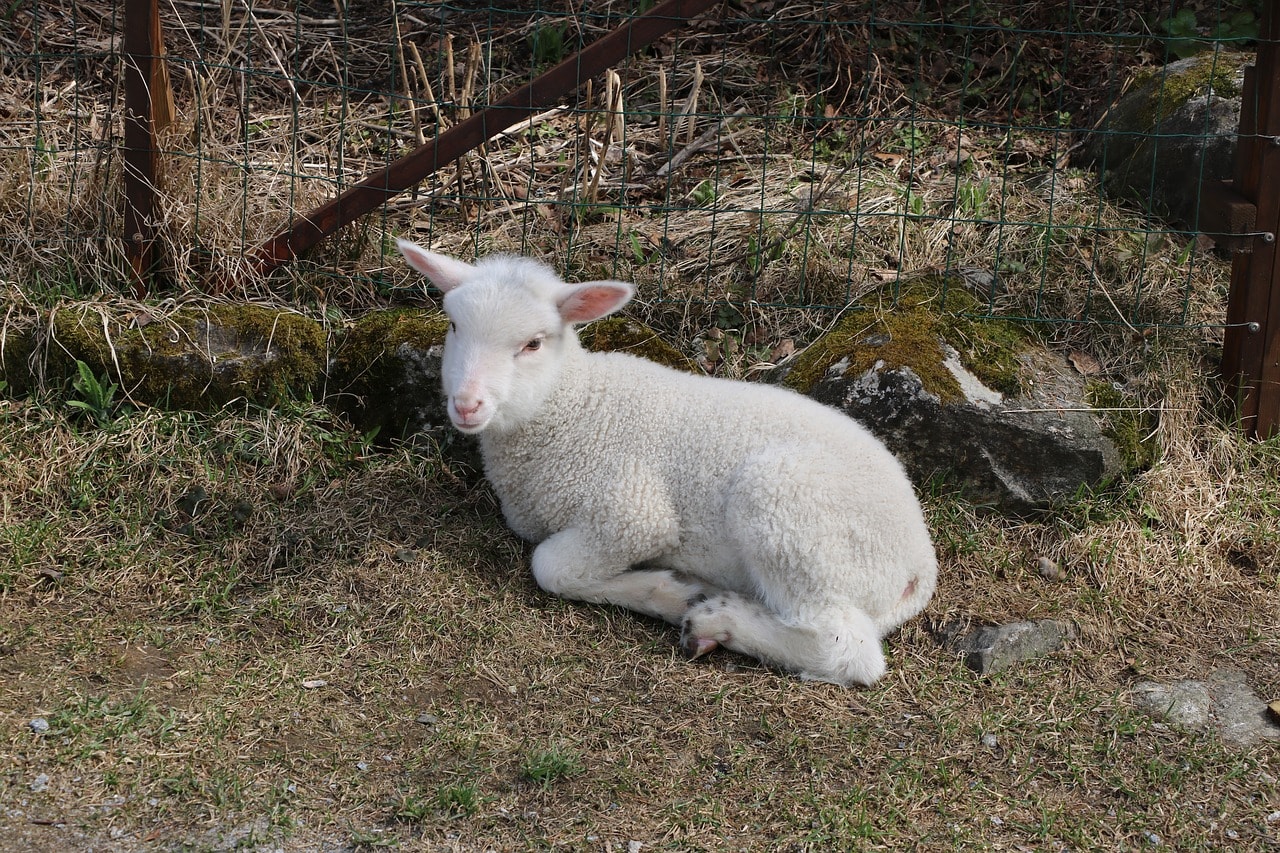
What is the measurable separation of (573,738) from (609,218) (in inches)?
154

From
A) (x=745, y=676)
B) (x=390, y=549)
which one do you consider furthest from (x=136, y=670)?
(x=745, y=676)

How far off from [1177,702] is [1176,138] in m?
4.13

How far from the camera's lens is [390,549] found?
546cm

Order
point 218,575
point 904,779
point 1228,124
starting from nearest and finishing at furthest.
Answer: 1. point 904,779
2. point 218,575
3. point 1228,124

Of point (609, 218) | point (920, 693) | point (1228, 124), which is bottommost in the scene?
point (920, 693)

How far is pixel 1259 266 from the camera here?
6.08 meters

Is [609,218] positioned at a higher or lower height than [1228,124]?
lower

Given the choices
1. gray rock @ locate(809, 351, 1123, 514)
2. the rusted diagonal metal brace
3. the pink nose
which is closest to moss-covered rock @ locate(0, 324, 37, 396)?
the rusted diagonal metal brace

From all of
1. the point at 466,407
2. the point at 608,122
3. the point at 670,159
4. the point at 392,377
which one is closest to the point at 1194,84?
the point at 670,159

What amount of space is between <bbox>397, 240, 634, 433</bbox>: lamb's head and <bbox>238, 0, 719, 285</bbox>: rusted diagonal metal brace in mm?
994

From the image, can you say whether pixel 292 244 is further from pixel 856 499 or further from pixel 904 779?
pixel 904 779

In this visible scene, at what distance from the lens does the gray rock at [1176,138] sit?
737 cm

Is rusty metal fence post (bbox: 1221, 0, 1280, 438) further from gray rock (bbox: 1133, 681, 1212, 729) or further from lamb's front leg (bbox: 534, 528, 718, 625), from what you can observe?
lamb's front leg (bbox: 534, 528, 718, 625)

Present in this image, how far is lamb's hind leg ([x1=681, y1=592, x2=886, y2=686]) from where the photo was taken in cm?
480
